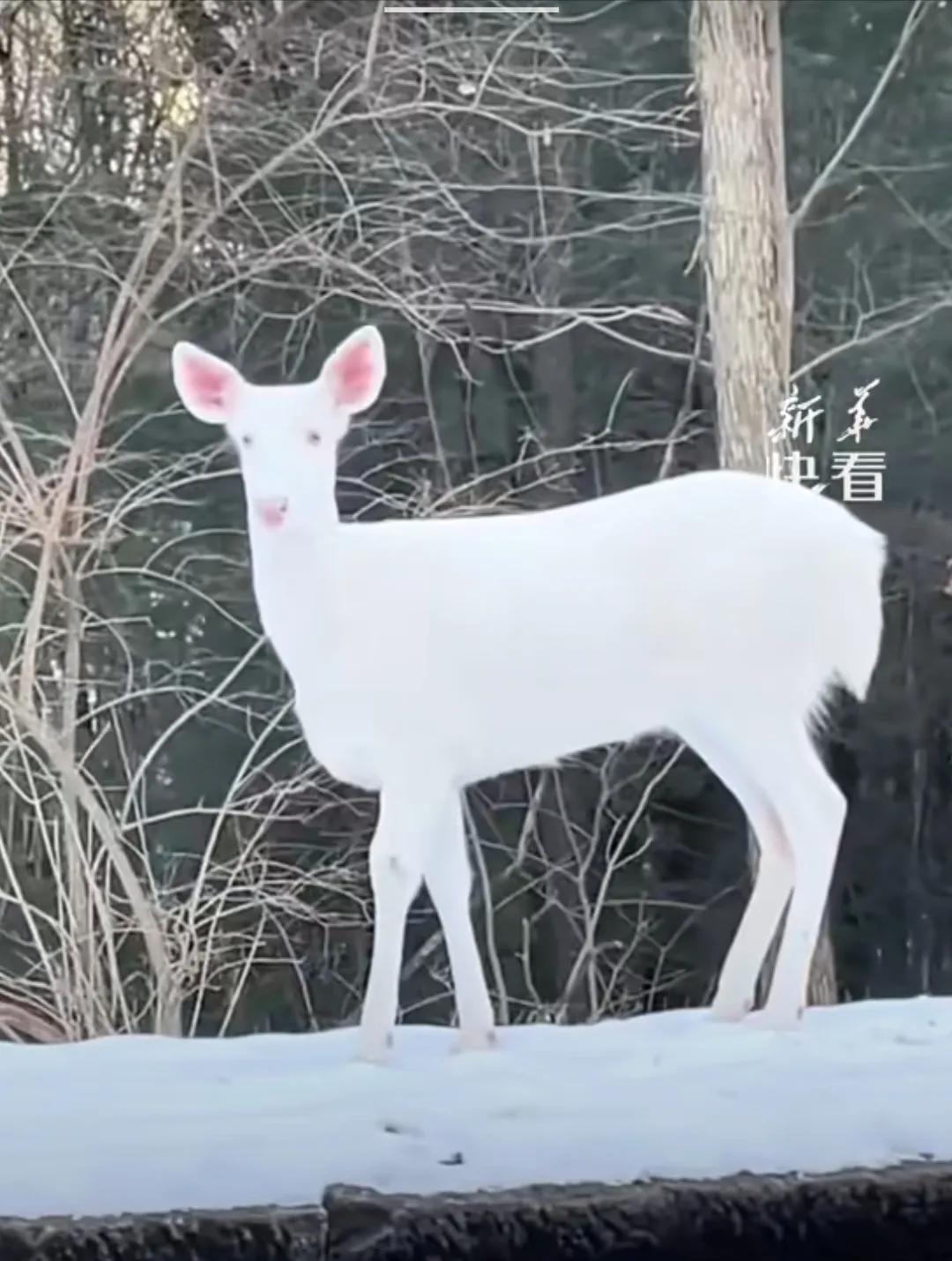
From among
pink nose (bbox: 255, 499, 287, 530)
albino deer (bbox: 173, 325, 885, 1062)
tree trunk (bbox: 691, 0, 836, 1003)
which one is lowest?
albino deer (bbox: 173, 325, 885, 1062)

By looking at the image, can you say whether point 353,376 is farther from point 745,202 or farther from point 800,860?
point 800,860

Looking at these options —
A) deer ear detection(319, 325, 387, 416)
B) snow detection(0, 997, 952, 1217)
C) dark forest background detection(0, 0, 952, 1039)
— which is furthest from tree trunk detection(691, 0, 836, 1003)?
snow detection(0, 997, 952, 1217)

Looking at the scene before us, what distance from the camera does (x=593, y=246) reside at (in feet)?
5.41

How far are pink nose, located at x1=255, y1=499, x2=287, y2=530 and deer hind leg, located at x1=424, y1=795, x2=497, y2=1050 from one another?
302 mm

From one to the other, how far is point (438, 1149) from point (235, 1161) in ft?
0.57

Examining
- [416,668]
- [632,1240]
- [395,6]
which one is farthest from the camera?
[395,6]

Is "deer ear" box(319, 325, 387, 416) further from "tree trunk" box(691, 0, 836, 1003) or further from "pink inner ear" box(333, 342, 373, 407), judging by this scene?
"tree trunk" box(691, 0, 836, 1003)

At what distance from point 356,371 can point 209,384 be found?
0.14 meters

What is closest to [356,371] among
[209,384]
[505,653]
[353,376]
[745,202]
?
[353,376]

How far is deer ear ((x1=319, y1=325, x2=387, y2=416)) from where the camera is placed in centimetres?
157

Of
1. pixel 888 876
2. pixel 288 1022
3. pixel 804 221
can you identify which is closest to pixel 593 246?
pixel 804 221

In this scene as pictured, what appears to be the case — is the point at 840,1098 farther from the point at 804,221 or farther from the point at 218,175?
the point at 218,175

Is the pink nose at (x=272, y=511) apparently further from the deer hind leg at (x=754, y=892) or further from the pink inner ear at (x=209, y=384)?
the deer hind leg at (x=754, y=892)

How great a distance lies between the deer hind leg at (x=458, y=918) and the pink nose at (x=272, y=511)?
30 cm
